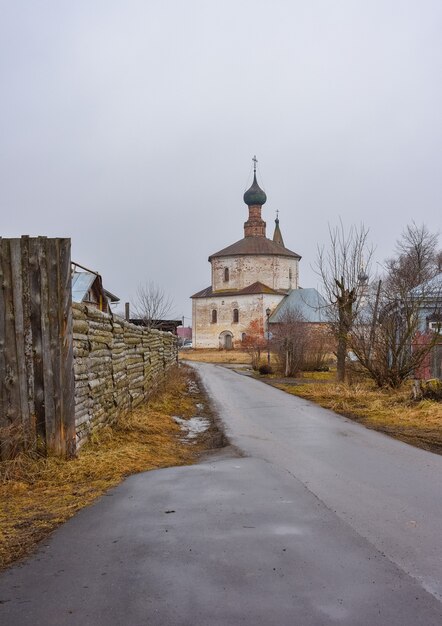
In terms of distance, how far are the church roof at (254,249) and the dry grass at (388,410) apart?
53.8 meters

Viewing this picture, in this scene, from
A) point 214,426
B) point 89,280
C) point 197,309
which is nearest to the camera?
point 214,426

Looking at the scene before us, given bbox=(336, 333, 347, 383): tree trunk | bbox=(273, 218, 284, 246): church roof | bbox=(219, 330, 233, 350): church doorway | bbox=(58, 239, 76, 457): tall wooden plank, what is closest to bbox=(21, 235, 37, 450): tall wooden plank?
bbox=(58, 239, 76, 457): tall wooden plank

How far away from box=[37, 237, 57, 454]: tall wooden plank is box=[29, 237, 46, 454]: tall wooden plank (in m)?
0.03

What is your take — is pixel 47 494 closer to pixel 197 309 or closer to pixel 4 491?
pixel 4 491

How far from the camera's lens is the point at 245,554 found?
165 inches

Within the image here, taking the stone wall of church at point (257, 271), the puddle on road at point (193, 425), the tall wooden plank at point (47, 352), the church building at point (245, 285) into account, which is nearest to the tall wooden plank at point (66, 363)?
the tall wooden plank at point (47, 352)

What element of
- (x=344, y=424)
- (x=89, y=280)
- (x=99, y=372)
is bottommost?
(x=344, y=424)

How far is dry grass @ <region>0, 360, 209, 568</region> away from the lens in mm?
4930

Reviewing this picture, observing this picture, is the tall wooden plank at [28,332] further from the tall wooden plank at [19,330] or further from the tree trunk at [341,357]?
the tree trunk at [341,357]

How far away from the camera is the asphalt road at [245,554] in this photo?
3.35 metres

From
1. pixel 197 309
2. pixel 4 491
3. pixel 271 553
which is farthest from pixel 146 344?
pixel 197 309

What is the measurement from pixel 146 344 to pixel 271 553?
12.7 meters

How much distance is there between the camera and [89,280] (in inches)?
959

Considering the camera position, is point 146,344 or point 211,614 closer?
point 211,614
